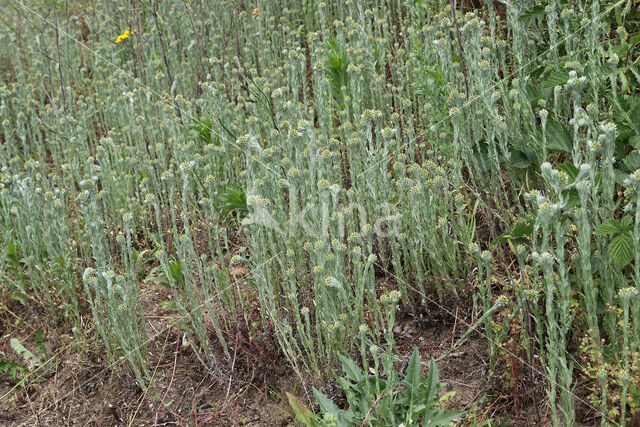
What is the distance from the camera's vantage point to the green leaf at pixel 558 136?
2.33m

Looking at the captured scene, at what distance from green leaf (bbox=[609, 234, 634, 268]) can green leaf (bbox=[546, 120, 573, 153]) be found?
559 mm

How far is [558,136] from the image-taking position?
235 centimetres

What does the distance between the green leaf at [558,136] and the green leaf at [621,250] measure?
22.0 inches

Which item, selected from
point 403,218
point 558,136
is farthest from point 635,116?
point 403,218

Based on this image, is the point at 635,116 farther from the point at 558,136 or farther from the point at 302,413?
the point at 302,413

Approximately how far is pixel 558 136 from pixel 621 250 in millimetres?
645

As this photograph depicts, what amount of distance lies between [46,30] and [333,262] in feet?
16.0

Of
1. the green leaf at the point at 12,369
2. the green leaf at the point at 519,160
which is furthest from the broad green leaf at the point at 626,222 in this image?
the green leaf at the point at 12,369

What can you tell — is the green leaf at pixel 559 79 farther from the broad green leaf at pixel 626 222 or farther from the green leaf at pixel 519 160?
the broad green leaf at pixel 626 222

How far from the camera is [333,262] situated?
230 cm

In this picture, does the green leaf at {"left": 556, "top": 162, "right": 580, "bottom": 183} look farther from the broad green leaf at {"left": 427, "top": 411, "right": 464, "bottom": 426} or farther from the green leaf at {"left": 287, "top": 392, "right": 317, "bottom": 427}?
the green leaf at {"left": 287, "top": 392, "right": 317, "bottom": 427}

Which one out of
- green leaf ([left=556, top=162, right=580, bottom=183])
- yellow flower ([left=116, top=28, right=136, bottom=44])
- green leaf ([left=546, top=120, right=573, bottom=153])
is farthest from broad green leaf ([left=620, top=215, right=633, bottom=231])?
yellow flower ([left=116, top=28, right=136, bottom=44])

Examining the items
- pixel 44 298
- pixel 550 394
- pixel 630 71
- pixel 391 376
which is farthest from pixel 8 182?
pixel 630 71

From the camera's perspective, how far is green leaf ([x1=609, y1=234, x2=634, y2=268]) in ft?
6.05
